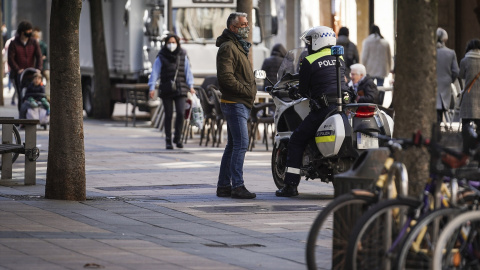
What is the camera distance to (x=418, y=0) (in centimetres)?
796

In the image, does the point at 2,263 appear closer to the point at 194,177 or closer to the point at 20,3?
the point at 194,177

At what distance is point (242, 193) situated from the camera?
41.2 feet

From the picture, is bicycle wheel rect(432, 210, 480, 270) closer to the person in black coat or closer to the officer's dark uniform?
the officer's dark uniform

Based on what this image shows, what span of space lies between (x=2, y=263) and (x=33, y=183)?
5868 millimetres

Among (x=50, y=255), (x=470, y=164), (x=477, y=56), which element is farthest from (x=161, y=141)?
(x=470, y=164)

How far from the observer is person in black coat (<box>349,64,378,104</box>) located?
17.5 metres

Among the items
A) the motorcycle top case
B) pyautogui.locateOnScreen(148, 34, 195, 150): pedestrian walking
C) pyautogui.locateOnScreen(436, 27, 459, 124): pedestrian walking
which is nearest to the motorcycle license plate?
the motorcycle top case

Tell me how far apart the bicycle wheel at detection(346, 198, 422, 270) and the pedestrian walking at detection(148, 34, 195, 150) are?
12.5 m

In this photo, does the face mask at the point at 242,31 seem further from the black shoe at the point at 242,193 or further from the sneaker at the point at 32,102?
the sneaker at the point at 32,102

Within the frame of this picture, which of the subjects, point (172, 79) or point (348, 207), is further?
point (172, 79)

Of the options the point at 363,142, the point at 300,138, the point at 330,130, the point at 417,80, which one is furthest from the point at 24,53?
the point at 417,80

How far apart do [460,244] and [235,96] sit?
631 cm

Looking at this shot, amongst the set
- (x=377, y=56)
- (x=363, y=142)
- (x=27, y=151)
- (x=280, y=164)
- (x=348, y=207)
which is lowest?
(x=348, y=207)

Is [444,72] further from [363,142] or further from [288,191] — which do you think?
[363,142]
